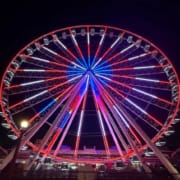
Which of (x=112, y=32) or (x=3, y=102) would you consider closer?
(x=3, y=102)

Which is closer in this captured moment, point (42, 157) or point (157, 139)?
point (157, 139)

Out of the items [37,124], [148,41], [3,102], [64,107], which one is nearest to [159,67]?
[148,41]

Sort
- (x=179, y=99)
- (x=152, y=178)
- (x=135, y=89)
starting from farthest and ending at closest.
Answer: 1. (x=135, y=89)
2. (x=179, y=99)
3. (x=152, y=178)

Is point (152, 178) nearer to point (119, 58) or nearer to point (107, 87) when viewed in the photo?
point (107, 87)

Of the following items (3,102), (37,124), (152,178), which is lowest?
(152,178)

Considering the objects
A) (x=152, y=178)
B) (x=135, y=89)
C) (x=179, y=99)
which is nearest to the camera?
(x=152, y=178)

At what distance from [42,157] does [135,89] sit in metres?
11.7

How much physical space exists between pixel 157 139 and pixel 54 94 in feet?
35.9

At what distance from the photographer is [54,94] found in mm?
31547

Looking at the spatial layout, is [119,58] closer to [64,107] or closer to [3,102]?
[64,107]

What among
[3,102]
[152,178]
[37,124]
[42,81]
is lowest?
[152,178]

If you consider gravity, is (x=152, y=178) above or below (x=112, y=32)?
below

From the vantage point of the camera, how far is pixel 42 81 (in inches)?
1233

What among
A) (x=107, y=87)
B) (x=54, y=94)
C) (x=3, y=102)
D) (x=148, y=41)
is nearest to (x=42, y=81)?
(x=54, y=94)
